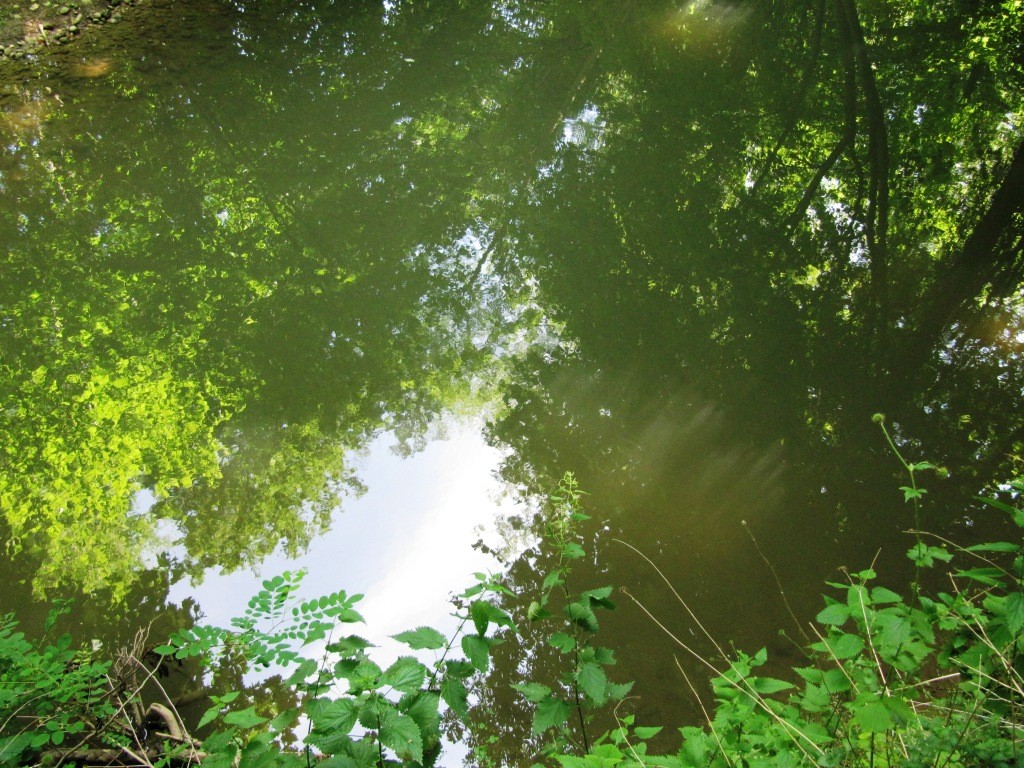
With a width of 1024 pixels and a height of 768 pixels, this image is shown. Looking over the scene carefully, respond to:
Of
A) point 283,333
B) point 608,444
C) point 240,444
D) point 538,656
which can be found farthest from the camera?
point 283,333

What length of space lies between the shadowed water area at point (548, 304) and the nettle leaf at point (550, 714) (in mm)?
847

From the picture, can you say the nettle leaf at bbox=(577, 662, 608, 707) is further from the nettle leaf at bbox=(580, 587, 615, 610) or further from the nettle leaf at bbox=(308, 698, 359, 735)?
the nettle leaf at bbox=(308, 698, 359, 735)

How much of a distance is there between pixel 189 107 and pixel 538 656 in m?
7.13

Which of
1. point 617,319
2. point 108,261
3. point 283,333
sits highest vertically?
point 108,261

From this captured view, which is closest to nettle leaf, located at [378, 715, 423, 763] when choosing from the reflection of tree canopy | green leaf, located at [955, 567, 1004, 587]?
green leaf, located at [955, 567, 1004, 587]

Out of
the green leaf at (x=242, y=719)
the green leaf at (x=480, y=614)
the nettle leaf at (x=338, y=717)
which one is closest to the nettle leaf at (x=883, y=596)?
the green leaf at (x=480, y=614)

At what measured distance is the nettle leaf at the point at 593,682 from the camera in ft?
4.53

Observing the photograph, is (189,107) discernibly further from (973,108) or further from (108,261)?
(973,108)

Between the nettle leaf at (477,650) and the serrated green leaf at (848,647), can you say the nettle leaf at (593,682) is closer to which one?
the nettle leaf at (477,650)

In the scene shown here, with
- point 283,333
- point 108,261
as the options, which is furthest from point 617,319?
point 108,261

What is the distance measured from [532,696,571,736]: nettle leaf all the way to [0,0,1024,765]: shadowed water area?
85 cm

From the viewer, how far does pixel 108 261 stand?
523 centimetres

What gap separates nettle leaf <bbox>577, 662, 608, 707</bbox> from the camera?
4.53 ft

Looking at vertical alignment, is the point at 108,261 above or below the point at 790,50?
below
